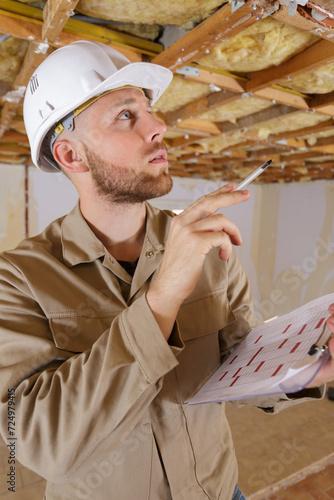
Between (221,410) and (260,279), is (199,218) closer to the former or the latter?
(221,410)

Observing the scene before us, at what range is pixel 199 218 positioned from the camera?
0.72 m

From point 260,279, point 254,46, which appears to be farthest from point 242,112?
point 260,279

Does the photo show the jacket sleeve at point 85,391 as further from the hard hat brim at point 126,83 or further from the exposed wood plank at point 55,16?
the exposed wood plank at point 55,16

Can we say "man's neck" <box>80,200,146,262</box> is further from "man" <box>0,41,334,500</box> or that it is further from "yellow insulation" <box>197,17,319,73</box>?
"yellow insulation" <box>197,17,319,73</box>

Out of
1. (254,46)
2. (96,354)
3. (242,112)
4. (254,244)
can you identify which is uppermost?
(254,46)

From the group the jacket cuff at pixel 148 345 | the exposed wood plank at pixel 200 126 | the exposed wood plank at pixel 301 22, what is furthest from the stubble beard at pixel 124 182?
the exposed wood plank at pixel 200 126

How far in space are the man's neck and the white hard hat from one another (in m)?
0.29

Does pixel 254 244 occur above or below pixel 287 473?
above

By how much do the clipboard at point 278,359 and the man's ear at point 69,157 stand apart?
2.29ft

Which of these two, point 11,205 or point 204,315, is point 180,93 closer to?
point 204,315

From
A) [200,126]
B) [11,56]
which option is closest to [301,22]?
[11,56]

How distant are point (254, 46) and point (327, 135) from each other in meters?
2.25

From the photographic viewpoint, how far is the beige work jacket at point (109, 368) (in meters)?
0.67

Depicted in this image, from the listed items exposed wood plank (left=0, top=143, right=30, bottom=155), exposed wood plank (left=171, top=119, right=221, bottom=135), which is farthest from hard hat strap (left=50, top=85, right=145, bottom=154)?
exposed wood plank (left=0, top=143, right=30, bottom=155)
